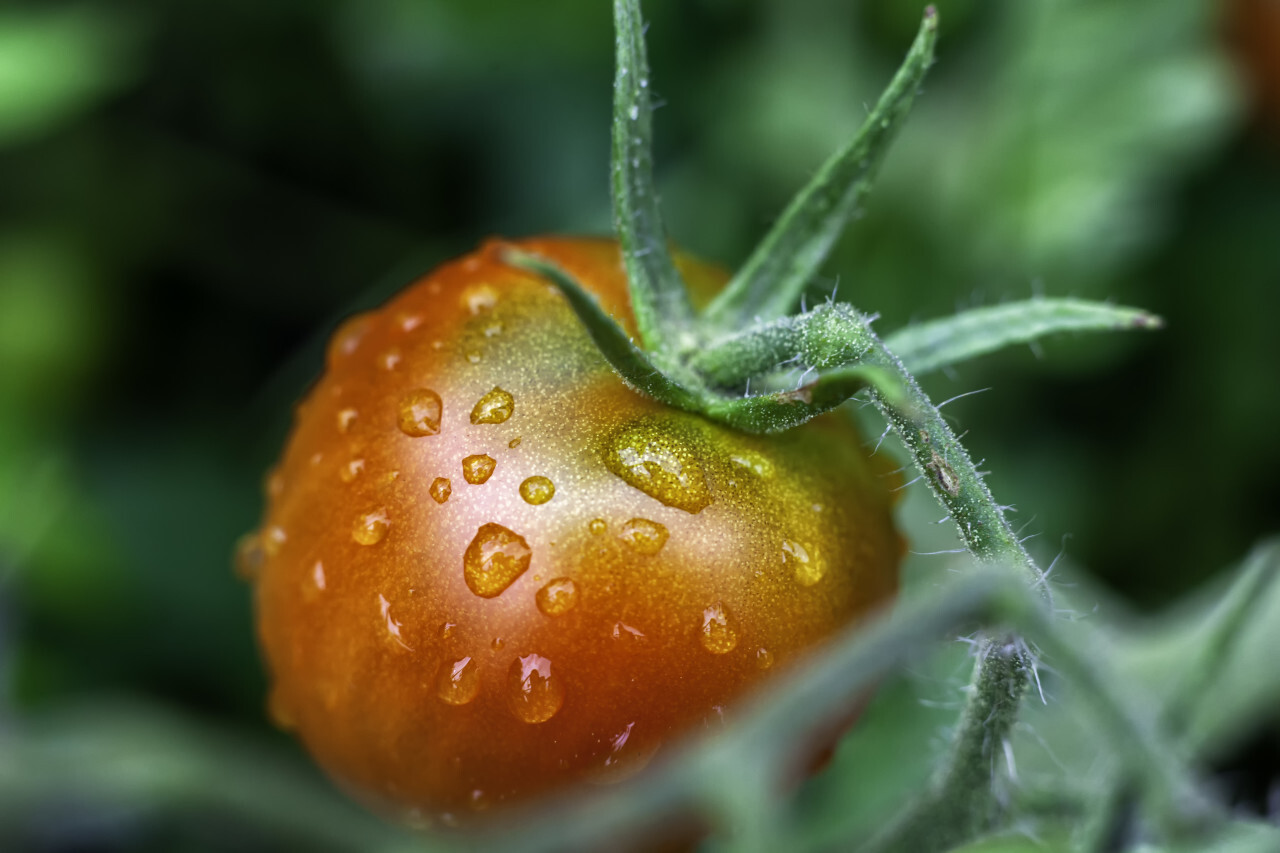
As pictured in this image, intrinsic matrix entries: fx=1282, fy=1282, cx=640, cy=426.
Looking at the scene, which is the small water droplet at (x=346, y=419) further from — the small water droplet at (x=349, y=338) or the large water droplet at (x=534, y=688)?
the large water droplet at (x=534, y=688)

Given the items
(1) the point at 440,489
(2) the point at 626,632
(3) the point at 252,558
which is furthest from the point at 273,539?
(2) the point at 626,632

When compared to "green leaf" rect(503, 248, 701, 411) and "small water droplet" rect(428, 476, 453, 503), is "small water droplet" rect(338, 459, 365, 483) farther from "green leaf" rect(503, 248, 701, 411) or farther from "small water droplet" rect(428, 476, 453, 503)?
"green leaf" rect(503, 248, 701, 411)

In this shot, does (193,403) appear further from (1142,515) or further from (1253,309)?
(1253,309)

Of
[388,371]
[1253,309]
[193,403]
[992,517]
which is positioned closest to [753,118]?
[1253,309]

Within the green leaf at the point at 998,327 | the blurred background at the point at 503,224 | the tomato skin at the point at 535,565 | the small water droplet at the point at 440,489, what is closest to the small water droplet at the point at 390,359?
the tomato skin at the point at 535,565

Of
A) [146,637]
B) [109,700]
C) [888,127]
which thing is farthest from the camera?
[146,637]

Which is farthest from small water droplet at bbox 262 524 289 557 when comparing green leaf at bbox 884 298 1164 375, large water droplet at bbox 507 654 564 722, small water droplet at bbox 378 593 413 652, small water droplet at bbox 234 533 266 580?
green leaf at bbox 884 298 1164 375
